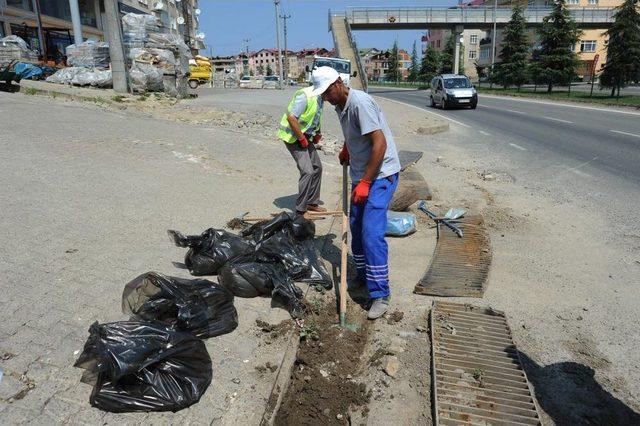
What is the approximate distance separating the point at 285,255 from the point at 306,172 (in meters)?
1.67

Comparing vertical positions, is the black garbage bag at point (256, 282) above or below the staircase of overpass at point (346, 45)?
below

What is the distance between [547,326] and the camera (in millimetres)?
3559

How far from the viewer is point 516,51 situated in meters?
43.4

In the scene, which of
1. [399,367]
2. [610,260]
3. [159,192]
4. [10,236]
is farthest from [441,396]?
[159,192]

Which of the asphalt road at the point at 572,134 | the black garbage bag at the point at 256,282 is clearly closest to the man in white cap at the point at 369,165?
the black garbage bag at the point at 256,282

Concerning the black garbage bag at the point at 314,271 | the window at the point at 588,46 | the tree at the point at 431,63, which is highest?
the window at the point at 588,46

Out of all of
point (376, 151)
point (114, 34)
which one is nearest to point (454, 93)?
point (114, 34)

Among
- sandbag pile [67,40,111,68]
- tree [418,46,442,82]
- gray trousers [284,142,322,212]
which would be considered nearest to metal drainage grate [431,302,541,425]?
gray trousers [284,142,322,212]

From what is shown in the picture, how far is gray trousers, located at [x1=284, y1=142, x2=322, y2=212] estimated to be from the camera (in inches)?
220

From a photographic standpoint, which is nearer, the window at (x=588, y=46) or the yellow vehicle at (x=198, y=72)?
the yellow vehicle at (x=198, y=72)

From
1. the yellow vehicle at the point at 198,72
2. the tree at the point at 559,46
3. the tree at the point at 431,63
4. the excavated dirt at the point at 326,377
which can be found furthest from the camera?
the tree at the point at 431,63

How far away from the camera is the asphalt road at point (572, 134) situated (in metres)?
9.70

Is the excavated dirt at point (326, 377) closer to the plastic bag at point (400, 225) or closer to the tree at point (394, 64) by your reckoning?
the plastic bag at point (400, 225)

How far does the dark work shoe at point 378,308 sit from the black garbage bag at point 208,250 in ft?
3.68
